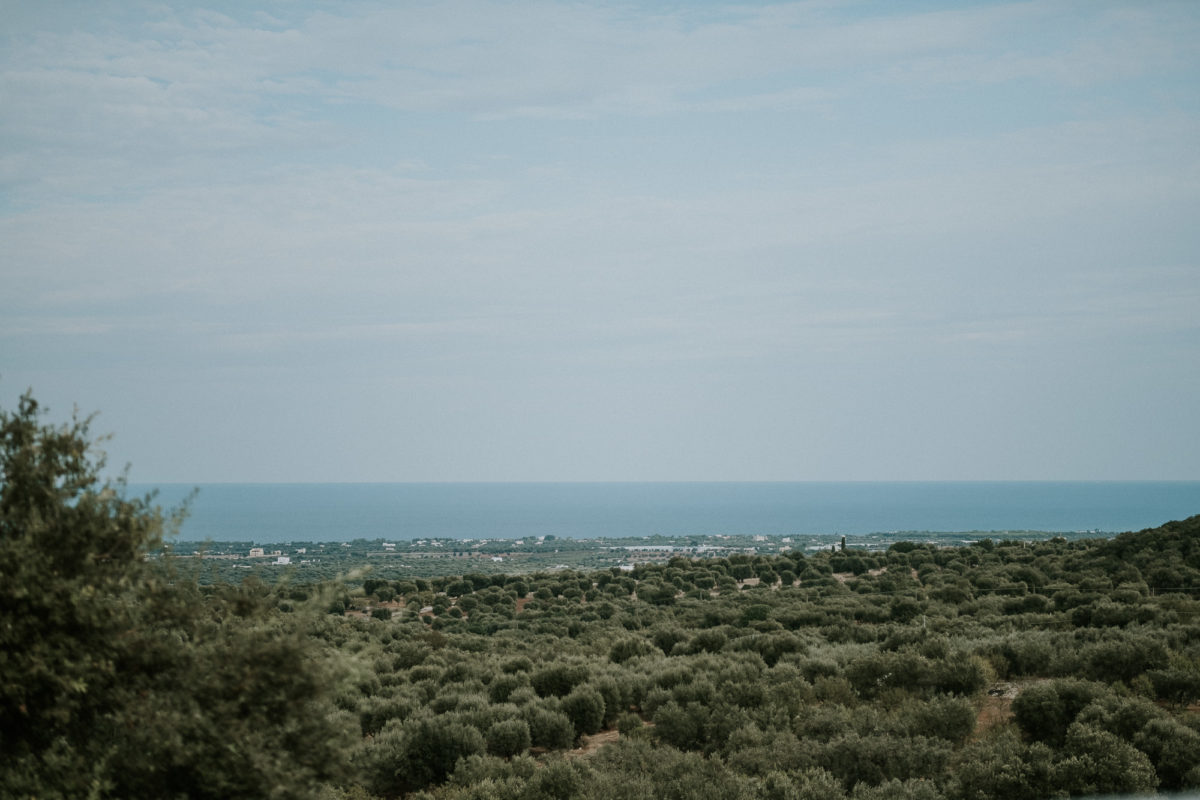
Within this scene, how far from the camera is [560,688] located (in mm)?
14750

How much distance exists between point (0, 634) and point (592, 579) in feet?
114

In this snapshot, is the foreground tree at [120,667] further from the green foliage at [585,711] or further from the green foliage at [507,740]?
the green foliage at [585,711]

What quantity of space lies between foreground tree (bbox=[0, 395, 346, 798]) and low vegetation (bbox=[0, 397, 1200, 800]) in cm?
2

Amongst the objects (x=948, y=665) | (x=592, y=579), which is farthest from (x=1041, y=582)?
(x=592, y=579)

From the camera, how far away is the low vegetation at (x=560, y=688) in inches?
195

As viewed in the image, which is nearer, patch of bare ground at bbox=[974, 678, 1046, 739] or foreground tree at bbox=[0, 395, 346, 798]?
foreground tree at bbox=[0, 395, 346, 798]

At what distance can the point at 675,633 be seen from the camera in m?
20.4

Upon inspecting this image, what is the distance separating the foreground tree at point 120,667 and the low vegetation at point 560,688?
0.6 inches

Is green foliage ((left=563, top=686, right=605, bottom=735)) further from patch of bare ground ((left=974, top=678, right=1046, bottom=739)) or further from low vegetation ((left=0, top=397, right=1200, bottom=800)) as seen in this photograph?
patch of bare ground ((left=974, top=678, right=1046, bottom=739))

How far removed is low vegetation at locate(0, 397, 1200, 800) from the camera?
496 cm

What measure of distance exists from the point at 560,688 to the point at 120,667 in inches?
406

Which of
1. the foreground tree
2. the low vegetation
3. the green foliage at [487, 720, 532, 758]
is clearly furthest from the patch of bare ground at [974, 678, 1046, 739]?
the foreground tree

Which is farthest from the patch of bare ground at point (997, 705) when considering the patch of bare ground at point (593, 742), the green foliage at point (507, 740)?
the green foliage at point (507, 740)

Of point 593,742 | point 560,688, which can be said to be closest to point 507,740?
point 593,742
